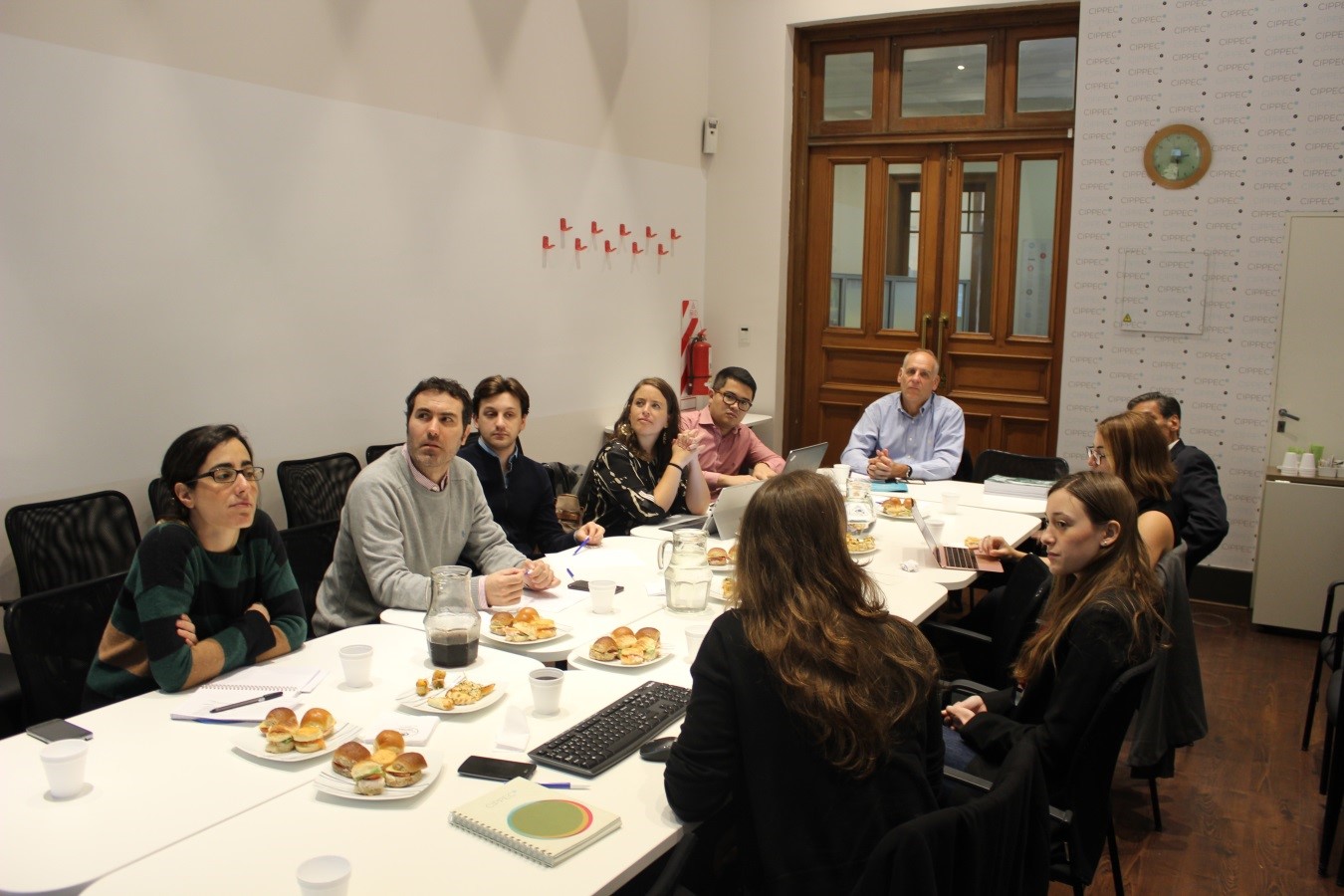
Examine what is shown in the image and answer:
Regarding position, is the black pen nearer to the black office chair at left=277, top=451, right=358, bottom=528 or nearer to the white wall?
the white wall

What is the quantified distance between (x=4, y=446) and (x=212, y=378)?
80 centimetres

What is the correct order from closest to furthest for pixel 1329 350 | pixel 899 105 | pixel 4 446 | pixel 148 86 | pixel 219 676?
pixel 219 676, pixel 4 446, pixel 148 86, pixel 1329 350, pixel 899 105

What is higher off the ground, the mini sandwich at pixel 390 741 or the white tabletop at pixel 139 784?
the mini sandwich at pixel 390 741

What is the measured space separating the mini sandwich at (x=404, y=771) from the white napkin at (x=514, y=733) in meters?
0.21

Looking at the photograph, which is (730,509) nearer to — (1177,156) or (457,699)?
(457,699)

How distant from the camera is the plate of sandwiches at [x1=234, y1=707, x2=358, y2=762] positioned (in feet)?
6.70

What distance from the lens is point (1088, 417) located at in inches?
255

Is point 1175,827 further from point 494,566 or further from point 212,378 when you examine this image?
point 212,378

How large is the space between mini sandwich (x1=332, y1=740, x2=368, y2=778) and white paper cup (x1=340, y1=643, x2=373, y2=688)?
425 millimetres

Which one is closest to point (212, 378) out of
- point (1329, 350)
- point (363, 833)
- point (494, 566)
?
point (494, 566)

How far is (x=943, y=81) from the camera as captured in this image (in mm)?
6844

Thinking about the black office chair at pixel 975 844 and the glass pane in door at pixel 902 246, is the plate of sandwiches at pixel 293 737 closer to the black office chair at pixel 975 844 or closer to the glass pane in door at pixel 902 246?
the black office chair at pixel 975 844

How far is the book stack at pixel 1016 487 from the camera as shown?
4922 mm

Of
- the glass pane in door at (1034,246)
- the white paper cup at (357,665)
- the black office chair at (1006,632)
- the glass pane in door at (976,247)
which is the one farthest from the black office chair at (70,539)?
the glass pane in door at (1034,246)
